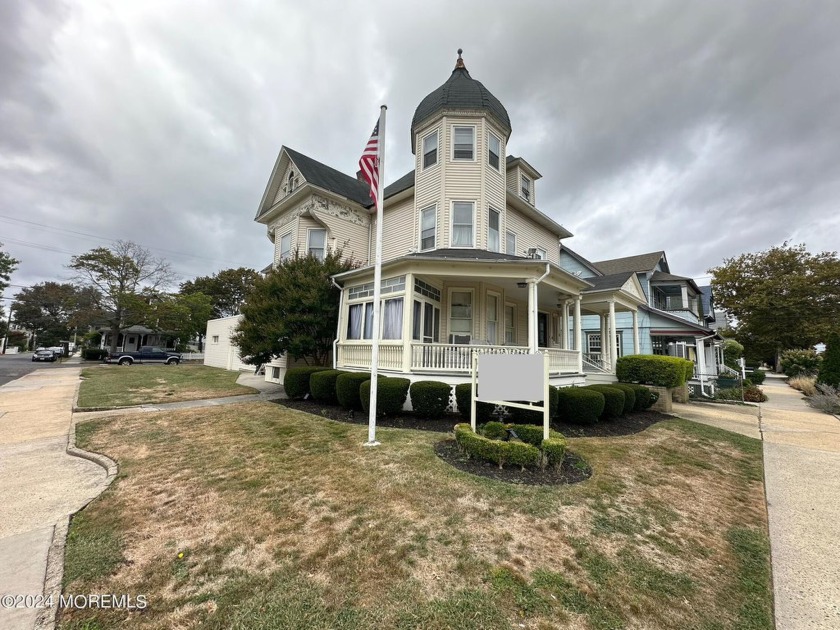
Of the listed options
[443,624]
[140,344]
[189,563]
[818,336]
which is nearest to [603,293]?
[443,624]

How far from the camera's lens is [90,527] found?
3344 millimetres

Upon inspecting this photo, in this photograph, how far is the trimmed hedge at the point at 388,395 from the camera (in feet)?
25.9

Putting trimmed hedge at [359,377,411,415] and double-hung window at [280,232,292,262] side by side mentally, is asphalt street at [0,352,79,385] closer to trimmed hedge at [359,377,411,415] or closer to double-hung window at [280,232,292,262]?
double-hung window at [280,232,292,262]

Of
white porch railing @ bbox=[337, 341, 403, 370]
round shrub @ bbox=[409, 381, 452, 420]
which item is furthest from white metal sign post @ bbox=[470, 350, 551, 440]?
white porch railing @ bbox=[337, 341, 403, 370]

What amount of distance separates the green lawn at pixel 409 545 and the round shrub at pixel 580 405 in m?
2.15

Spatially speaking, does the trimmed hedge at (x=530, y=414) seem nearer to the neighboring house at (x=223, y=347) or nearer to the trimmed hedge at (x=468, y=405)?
the trimmed hedge at (x=468, y=405)

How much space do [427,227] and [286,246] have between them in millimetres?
6856

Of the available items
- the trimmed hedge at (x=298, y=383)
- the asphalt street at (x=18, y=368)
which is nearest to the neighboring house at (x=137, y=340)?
the asphalt street at (x=18, y=368)

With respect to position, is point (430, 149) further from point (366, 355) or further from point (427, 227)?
point (366, 355)

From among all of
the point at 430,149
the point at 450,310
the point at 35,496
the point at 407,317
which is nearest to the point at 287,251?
the point at 430,149

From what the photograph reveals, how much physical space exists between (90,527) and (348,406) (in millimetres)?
5622

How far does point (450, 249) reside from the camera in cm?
1164

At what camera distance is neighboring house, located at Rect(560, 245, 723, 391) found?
17328 millimetres

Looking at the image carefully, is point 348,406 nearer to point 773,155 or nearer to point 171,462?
point 171,462
